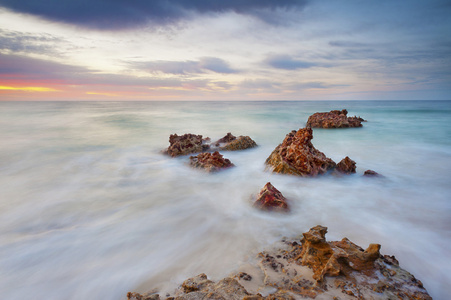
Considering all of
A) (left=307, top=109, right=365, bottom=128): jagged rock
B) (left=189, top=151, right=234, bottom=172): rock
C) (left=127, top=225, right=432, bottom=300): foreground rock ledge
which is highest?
(left=307, top=109, right=365, bottom=128): jagged rock

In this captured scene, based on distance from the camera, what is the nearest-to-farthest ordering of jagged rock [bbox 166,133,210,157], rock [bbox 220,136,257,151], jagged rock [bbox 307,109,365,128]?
jagged rock [bbox 166,133,210,157] < rock [bbox 220,136,257,151] < jagged rock [bbox 307,109,365,128]

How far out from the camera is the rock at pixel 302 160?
6.12 meters

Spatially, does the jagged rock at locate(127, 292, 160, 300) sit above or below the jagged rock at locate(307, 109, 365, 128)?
below

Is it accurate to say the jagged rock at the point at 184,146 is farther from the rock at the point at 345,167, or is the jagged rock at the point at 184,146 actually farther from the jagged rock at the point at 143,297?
the jagged rock at the point at 143,297

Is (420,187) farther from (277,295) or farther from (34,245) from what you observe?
(34,245)

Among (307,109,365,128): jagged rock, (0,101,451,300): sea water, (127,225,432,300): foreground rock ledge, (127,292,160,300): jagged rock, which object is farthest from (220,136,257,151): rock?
(307,109,365,128): jagged rock

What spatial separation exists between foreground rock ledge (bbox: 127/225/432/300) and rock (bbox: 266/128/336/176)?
3462mm

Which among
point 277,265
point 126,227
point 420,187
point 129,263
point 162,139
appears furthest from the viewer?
point 162,139

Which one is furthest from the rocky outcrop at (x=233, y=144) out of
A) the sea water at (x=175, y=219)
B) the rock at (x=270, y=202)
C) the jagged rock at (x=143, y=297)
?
the jagged rock at (x=143, y=297)

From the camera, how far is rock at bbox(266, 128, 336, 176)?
6.12 metres

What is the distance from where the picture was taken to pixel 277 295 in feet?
6.77

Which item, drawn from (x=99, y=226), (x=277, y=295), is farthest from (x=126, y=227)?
(x=277, y=295)

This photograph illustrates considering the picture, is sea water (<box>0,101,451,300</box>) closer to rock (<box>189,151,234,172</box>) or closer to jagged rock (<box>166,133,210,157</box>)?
rock (<box>189,151,234,172</box>)

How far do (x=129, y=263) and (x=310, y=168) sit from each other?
4.74 meters
